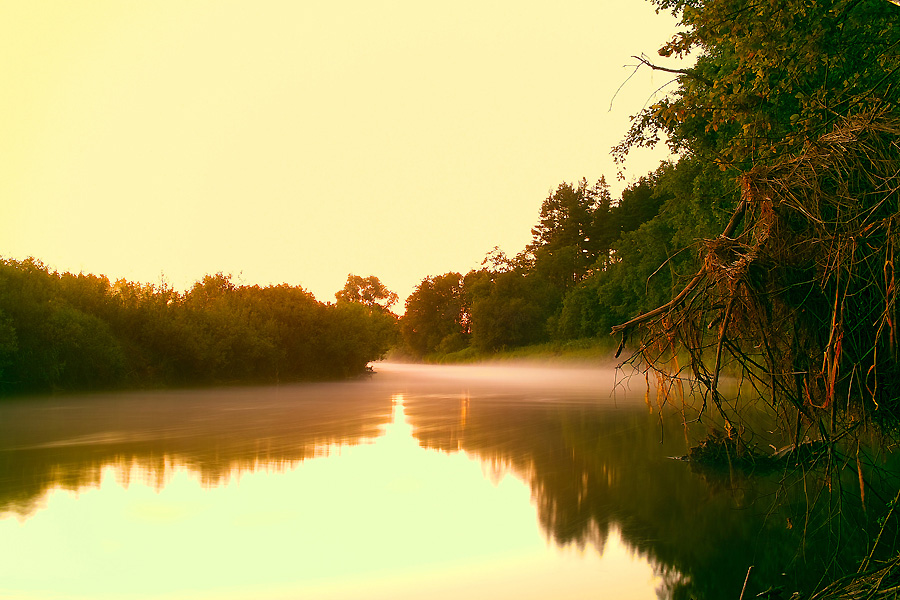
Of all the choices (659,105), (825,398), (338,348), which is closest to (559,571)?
(825,398)

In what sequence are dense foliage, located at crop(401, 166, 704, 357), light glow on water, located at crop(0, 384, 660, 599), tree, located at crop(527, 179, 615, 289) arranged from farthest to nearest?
tree, located at crop(527, 179, 615, 289) → dense foliage, located at crop(401, 166, 704, 357) → light glow on water, located at crop(0, 384, 660, 599)

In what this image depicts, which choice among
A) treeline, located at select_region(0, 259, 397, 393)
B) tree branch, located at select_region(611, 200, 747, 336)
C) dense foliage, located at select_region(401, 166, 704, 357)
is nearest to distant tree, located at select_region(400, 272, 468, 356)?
dense foliage, located at select_region(401, 166, 704, 357)

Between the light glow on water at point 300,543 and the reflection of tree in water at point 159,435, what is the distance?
0.51 metres

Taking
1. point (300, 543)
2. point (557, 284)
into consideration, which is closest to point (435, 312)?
point (557, 284)

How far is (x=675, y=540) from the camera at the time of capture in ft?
20.9

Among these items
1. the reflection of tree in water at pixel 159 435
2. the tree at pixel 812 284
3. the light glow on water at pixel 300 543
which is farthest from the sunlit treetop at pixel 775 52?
the reflection of tree in water at pixel 159 435

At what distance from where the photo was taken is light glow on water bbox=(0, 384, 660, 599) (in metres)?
5.27

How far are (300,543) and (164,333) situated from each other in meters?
22.1

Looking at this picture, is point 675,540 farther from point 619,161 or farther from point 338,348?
point 338,348

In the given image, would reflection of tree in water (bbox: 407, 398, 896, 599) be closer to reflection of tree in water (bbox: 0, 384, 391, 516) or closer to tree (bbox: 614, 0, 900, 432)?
tree (bbox: 614, 0, 900, 432)

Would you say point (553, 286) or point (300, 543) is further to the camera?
point (553, 286)

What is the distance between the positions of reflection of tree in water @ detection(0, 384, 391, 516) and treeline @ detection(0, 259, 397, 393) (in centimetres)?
199

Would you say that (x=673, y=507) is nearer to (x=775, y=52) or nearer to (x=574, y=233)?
(x=775, y=52)

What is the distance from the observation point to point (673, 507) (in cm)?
754
